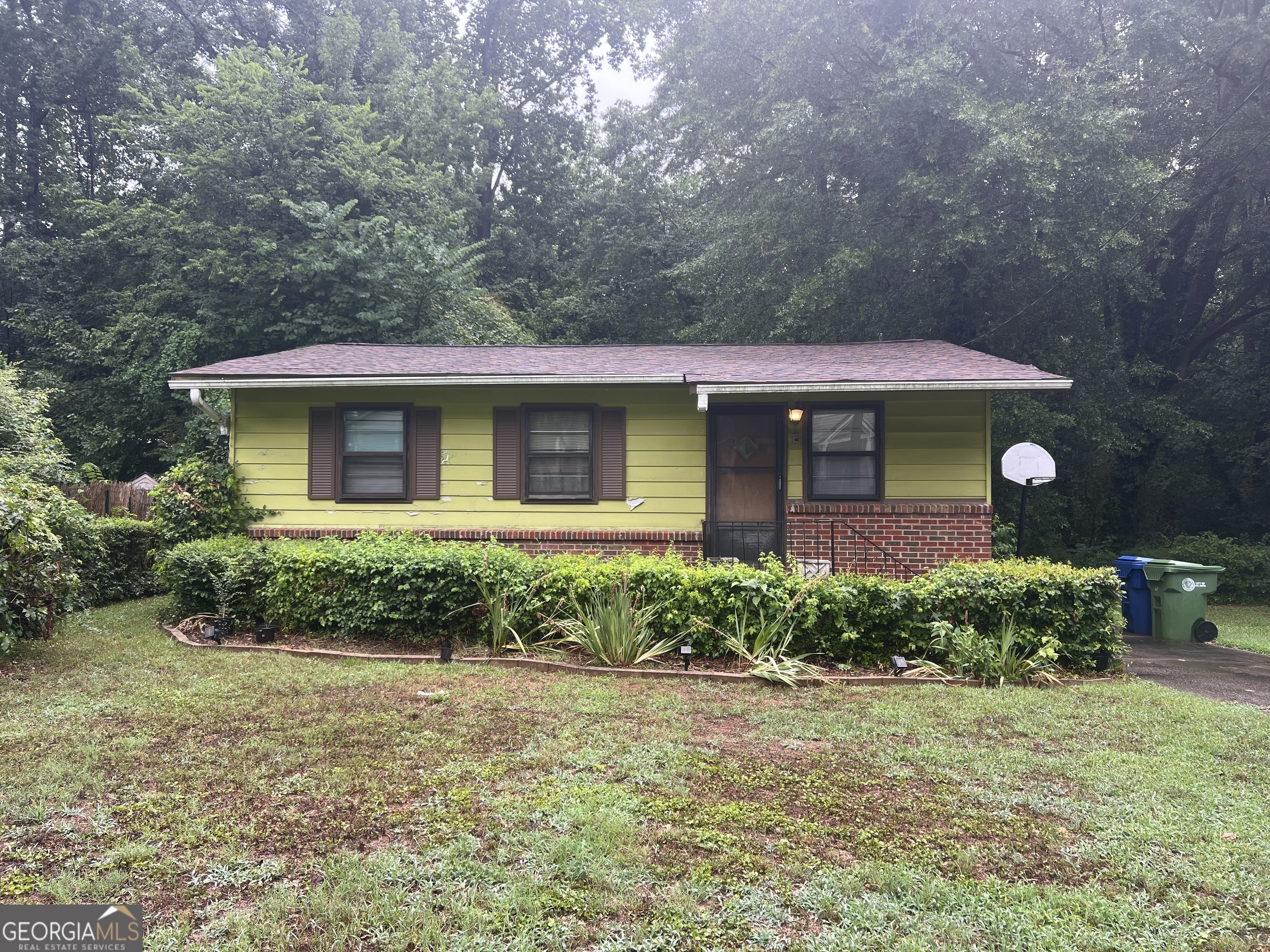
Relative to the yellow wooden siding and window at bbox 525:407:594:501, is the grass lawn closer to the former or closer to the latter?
the yellow wooden siding

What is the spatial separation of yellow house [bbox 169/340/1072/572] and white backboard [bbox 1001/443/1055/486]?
0.97 meters

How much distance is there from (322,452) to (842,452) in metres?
6.86

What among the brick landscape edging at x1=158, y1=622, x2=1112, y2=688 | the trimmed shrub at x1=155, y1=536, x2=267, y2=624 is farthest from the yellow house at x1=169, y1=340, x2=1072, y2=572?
the brick landscape edging at x1=158, y1=622, x2=1112, y2=688

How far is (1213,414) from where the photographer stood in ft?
49.6

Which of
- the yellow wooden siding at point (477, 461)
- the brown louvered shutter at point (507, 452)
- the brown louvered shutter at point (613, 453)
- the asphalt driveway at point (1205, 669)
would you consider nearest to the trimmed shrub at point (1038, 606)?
the asphalt driveway at point (1205, 669)

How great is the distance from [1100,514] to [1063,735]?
13.5 metres

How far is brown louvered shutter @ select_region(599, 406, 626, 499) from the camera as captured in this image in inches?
374

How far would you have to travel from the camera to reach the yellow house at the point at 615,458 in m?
9.12

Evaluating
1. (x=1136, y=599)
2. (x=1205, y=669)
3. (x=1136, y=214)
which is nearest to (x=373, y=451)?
(x=1205, y=669)

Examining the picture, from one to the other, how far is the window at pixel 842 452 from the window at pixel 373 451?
5434 mm

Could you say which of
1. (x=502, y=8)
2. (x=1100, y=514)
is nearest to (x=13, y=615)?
(x=1100, y=514)

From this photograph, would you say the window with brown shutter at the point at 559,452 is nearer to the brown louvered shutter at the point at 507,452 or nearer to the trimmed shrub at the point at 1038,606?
the brown louvered shutter at the point at 507,452

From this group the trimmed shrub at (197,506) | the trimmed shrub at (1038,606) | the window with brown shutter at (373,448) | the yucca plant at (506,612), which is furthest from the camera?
the window with brown shutter at (373,448)

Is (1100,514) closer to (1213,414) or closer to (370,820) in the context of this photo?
(1213,414)
